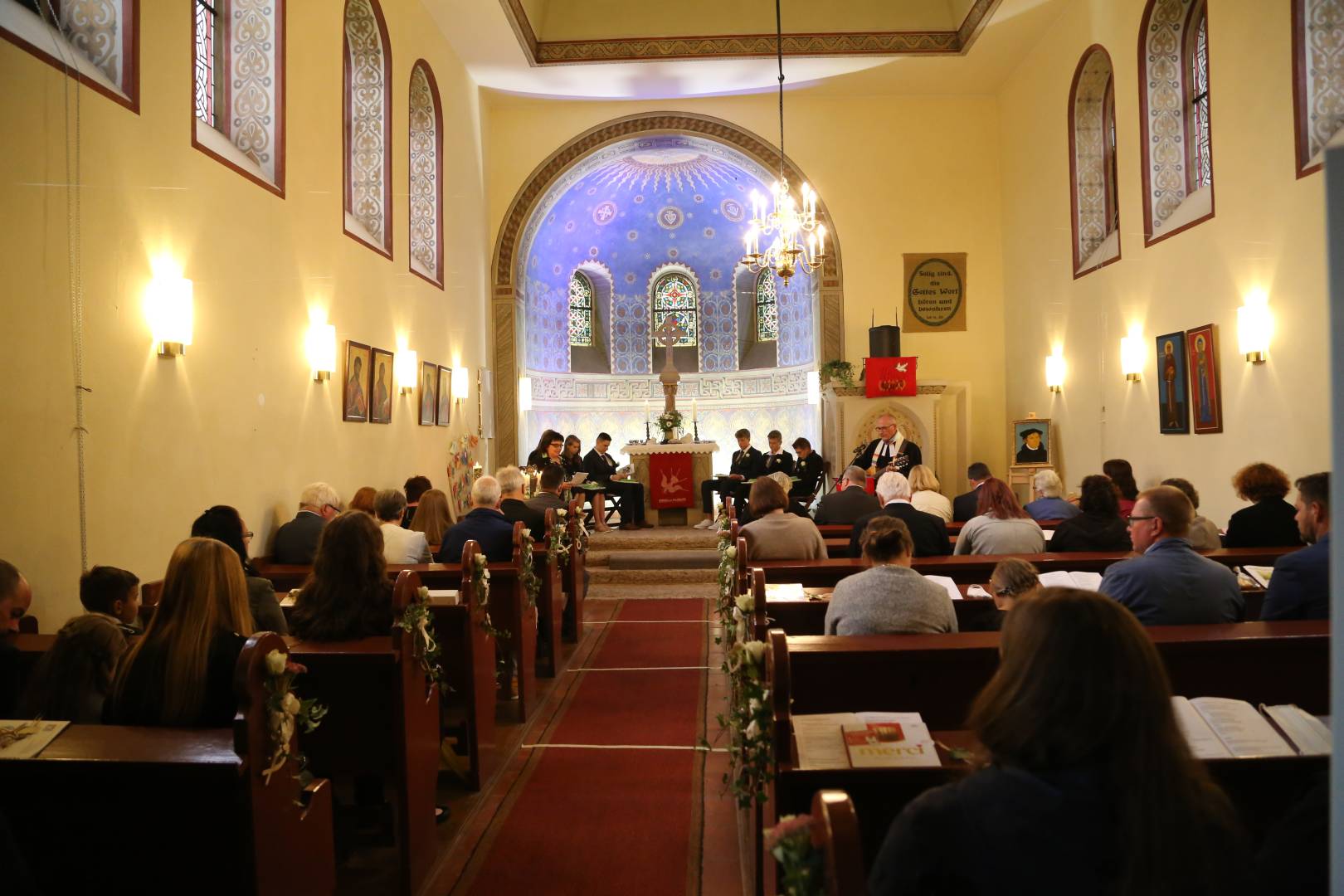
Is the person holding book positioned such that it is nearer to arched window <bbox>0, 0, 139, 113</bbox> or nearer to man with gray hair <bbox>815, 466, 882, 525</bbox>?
arched window <bbox>0, 0, 139, 113</bbox>

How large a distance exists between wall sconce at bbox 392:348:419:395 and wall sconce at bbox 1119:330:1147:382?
23.1ft

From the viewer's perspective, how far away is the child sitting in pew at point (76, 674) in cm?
281

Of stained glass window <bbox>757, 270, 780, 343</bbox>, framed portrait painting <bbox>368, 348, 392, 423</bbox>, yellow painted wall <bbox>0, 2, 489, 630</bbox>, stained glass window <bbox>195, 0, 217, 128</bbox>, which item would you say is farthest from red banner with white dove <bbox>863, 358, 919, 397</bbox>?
stained glass window <bbox>195, 0, 217, 128</bbox>

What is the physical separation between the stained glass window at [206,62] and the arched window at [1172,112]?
25.6 ft

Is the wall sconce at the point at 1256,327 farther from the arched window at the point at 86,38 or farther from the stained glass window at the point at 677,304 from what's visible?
the stained glass window at the point at 677,304

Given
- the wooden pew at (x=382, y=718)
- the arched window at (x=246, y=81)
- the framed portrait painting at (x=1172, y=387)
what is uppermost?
the arched window at (x=246, y=81)

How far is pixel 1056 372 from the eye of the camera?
1136 cm

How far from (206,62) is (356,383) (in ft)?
8.99

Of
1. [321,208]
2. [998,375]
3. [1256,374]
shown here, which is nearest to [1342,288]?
[1256,374]

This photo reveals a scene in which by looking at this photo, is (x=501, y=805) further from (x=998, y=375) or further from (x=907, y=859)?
(x=998, y=375)

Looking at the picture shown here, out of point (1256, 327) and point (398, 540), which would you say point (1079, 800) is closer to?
point (398, 540)

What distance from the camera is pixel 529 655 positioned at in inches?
230

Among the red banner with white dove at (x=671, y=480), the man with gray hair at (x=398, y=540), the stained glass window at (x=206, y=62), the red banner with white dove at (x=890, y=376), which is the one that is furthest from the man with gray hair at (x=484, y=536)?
the red banner with white dove at (x=890, y=376)

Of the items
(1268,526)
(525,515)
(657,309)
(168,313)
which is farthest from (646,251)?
(1268,526)
